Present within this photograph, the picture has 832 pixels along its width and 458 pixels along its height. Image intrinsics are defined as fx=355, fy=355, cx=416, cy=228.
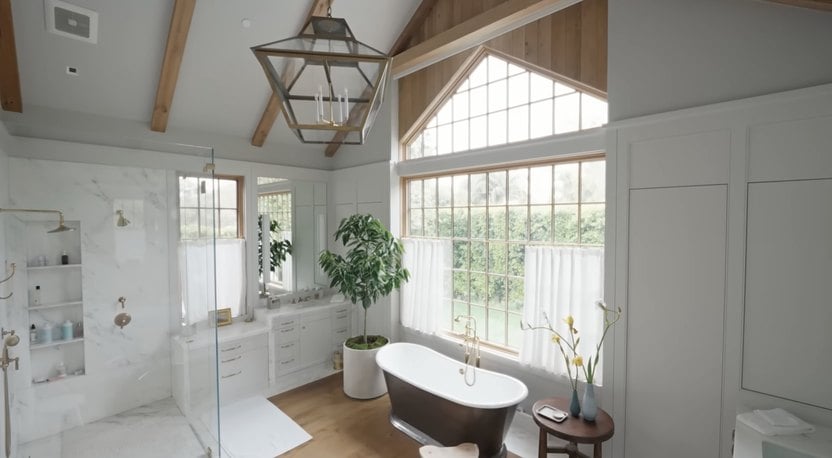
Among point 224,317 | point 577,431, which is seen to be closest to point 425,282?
point 577,431

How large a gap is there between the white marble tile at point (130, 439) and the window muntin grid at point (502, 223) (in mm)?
2455

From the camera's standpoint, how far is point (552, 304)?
2820mm

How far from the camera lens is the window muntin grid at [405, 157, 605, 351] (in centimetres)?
277

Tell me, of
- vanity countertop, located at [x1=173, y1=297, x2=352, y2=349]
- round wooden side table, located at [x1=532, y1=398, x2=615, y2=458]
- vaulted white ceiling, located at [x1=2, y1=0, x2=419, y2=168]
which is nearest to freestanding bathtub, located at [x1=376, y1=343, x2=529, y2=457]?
round wooden side table, located at [x1=532, y1=398, x2=615, y2=458]

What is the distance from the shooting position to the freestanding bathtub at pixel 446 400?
2477 mm

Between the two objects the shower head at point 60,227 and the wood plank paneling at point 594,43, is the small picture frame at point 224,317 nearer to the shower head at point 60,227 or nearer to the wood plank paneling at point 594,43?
the shower head at point 60,227

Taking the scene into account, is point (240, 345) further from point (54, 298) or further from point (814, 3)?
point (814, 3)

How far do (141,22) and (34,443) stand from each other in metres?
3.08

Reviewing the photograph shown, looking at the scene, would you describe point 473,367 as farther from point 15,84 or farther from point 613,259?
point 15,84

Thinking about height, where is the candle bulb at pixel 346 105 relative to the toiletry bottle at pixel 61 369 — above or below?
above

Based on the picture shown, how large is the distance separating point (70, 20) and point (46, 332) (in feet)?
7.31

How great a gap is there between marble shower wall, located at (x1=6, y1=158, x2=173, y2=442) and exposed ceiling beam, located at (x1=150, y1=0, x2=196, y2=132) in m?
0.70

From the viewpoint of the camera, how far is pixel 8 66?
2.58 metres

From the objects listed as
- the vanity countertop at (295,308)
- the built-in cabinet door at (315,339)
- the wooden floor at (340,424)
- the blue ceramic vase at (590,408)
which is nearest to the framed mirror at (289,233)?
the vanity countertop at (295,308)
